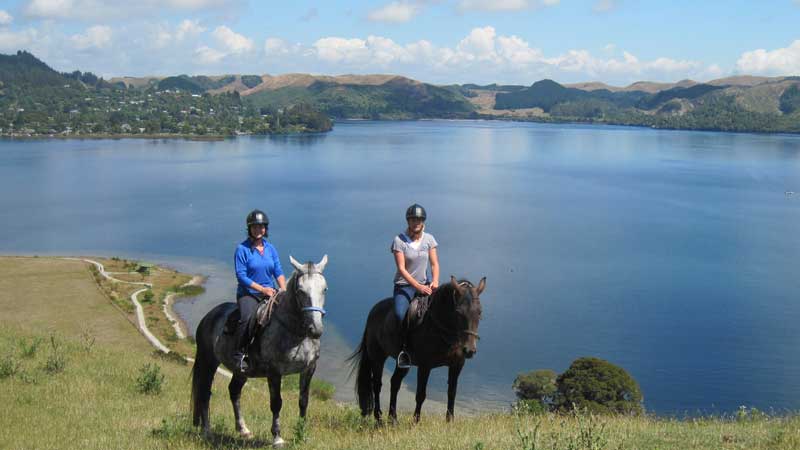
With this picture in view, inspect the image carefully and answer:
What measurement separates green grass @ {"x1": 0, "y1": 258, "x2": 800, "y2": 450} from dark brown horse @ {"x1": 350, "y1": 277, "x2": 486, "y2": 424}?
44 centimetres

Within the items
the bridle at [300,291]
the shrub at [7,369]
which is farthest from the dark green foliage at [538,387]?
the bridle at [300,291]

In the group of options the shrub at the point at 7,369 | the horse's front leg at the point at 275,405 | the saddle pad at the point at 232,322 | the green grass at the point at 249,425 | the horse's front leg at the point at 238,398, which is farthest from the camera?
the shrub at the point at 7,369

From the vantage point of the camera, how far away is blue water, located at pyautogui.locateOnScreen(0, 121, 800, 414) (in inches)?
1663

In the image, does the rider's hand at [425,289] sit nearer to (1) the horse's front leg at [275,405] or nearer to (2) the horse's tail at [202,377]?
(1) the horse's front leg at [275,405]

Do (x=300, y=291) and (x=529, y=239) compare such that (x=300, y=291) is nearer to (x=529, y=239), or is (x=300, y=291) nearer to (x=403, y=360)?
(x=403, y=360)

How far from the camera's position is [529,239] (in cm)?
7169

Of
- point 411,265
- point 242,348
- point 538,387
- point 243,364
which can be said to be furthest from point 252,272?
point 538,387

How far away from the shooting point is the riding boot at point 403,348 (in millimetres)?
9797

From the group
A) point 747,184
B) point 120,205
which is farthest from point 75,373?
point 747,184

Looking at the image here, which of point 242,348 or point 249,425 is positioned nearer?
point 242,348

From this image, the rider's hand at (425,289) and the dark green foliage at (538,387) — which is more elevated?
the rider's hand at (425,289)

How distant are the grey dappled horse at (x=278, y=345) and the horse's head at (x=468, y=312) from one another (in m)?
1.72

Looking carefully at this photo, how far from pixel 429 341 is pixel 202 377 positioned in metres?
3.18

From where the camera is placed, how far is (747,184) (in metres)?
114
